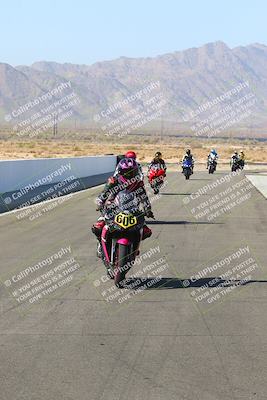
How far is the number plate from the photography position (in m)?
10.4

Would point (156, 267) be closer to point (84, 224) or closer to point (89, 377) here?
point (89, 377)

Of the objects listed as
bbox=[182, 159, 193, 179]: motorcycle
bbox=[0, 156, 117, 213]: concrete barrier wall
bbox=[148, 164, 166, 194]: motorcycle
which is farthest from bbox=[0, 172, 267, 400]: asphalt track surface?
bbox=[182, 159, 193, 179]: motorcycle

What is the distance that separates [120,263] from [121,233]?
0.38 meters

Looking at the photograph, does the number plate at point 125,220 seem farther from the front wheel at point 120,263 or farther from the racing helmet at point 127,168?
the racing helmet at point 127,168

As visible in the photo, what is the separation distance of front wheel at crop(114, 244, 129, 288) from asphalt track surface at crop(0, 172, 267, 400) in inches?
6.7

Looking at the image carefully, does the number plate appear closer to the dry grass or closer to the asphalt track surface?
the asphalt track surface

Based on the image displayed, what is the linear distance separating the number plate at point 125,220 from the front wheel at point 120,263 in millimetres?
294

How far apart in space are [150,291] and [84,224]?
29.2 ft

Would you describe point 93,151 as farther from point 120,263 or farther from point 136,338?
point 136,338

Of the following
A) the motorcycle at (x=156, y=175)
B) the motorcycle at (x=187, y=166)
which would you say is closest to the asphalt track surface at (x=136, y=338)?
the motorcycle at (x=156, y=175)

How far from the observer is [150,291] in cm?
1053

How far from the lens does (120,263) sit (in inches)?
416

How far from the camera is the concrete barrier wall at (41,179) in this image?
88.9 feet

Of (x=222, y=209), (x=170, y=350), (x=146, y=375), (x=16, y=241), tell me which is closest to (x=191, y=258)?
(x=16, y=241)
